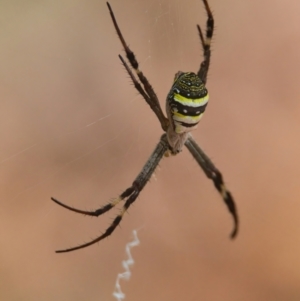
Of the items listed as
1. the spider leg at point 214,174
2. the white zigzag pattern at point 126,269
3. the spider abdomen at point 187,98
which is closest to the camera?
the spider abdomen at point 187,98

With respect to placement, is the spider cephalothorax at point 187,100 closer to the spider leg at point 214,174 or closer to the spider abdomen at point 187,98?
the spider abdomen at point 187,98

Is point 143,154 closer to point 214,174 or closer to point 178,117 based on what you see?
point 214,174

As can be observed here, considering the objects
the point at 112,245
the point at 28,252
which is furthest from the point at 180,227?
the point at 28,252

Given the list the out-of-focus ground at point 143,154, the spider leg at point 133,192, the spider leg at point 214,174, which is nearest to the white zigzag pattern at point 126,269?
the out-of-focus ground at point 143,154

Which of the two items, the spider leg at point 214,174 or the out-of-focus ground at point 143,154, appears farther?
the out-of-focus ground at point 143,154

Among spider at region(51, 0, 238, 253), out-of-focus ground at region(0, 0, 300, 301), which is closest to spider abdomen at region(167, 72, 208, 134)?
spider at region(51, 0, 238, 253)
